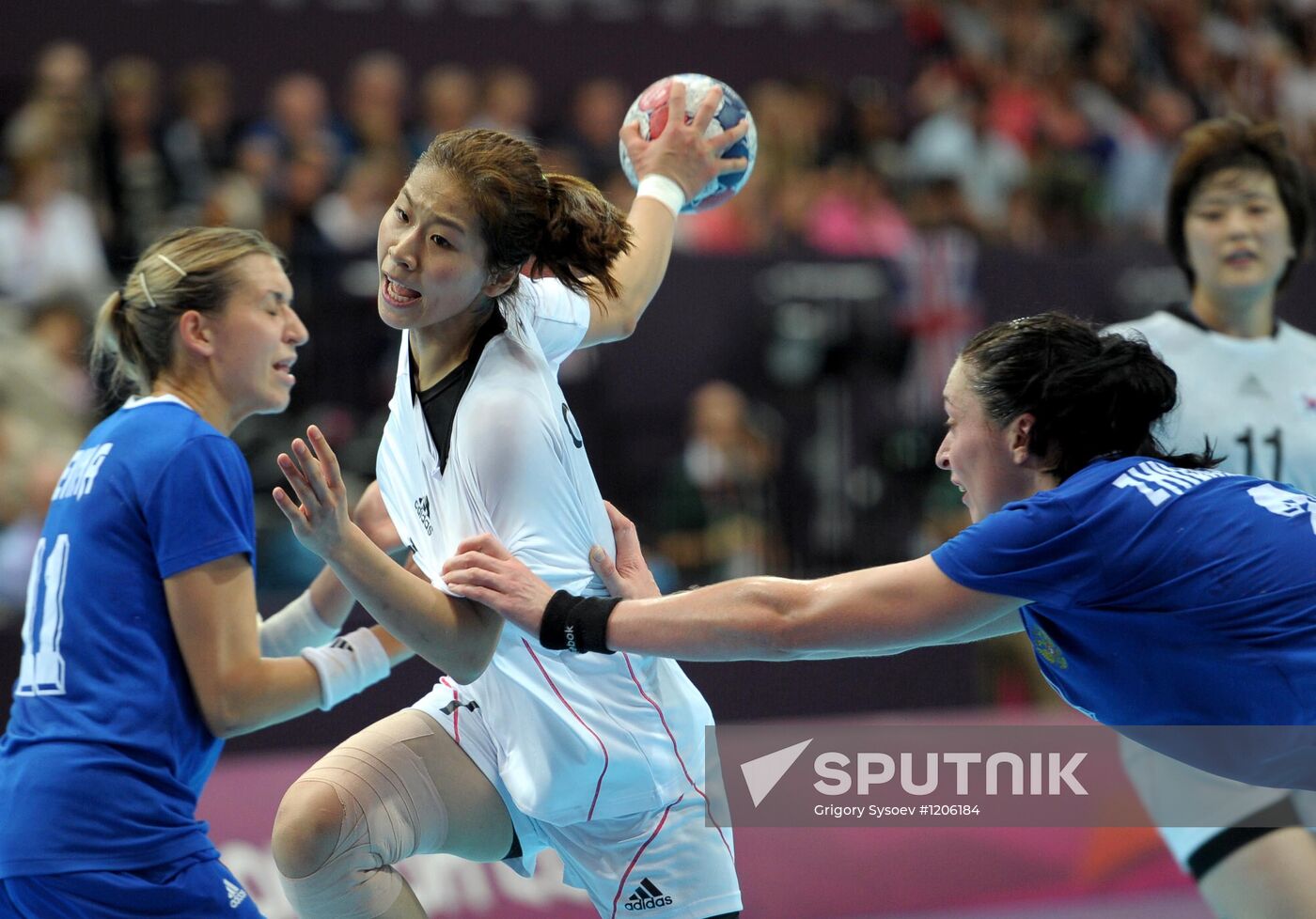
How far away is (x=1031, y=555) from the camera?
2.79m

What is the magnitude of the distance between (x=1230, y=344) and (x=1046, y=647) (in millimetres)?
1912

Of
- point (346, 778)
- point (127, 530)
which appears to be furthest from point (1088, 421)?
point (127, 530)

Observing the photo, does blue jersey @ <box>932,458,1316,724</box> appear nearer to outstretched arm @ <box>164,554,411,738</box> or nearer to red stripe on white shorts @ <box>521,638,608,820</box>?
red stripe on white shorts @ <box>521,638,608,820</box>

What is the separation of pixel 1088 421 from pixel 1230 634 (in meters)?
0.48

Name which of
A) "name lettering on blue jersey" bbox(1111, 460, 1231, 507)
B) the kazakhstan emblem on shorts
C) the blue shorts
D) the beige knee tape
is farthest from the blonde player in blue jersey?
"name lettering on blue jersey" bbox(1111, 460, 1231, 507)

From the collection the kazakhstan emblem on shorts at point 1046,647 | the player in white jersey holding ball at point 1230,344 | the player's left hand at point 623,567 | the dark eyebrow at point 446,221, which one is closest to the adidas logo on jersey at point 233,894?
the player's left hand at point 623,567

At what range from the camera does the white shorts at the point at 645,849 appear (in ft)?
10.9

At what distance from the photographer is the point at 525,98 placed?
9.34m

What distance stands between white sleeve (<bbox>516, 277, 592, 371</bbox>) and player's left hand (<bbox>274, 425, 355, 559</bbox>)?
0.66 m

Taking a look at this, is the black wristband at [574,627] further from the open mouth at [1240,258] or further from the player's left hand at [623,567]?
the open mouth at [1240,258]

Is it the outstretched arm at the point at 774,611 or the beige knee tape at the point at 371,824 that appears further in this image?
the beige knee tape at the point at 371,824

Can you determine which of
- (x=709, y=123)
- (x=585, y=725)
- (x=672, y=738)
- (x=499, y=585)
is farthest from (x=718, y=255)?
(x=499, y=585)

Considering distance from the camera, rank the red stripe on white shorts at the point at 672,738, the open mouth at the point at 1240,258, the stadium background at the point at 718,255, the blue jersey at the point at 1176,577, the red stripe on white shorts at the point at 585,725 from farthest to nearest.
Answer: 1. the stadium background at the point at 718,255
2. the open mouth at the point at 1240,258
3. the red stripe on white shorts at the point at 672,738
4. the red stripe on white shorts at the point at 585,725
5. the blue jersey at the point at 1176,577

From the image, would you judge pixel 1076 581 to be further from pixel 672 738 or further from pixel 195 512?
pixel 195 512
